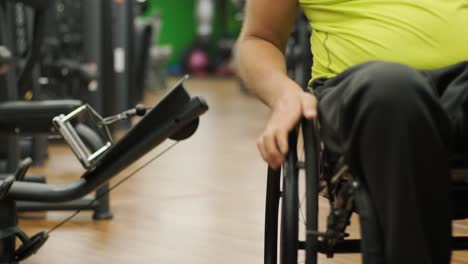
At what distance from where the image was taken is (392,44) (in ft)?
4.55

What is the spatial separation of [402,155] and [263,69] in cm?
40

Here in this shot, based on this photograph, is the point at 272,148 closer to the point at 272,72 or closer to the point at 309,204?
the point at 309,204

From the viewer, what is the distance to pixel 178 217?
3.00 m

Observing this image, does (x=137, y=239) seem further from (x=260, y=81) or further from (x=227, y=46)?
(x=227, y=46)

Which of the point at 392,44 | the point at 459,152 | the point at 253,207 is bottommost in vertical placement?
the point at 253,207

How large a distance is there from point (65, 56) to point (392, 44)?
470cm

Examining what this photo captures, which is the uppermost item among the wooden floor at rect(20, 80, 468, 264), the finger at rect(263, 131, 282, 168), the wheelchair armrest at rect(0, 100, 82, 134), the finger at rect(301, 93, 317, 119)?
the finger at rect(301, 93, 317, 119)

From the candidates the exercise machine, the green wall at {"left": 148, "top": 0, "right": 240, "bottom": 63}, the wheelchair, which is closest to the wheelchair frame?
the wheelchair

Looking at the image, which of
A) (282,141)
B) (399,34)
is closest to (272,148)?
(282,141)

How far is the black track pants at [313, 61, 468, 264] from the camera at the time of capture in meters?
1.07

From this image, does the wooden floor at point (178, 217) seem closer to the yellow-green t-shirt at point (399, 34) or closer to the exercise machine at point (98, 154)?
the exercise machine at point (98, 154)

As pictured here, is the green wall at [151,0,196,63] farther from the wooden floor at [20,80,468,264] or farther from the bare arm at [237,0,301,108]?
the bare arm at [237,0,301,108]

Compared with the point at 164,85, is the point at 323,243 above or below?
above

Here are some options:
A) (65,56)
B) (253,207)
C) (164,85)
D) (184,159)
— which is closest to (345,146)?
(253,207)
